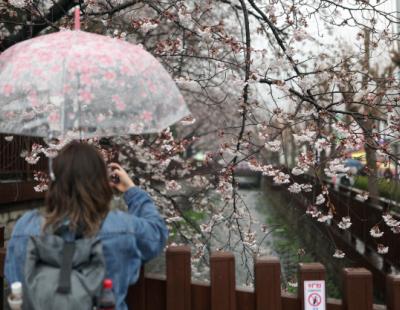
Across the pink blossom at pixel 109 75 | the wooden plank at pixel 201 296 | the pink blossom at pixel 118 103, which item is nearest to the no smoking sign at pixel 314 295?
the wooden plank at pixel 201 296

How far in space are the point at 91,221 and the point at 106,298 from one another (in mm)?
278

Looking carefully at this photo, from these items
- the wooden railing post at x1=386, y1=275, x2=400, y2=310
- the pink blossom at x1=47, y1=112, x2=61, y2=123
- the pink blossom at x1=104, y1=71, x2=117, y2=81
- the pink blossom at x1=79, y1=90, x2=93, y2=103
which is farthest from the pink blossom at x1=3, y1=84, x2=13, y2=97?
the wooden railing post at x1=386, y1=275, x2=400, y2=310

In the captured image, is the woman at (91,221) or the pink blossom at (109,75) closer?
A: the woman at (91,221)

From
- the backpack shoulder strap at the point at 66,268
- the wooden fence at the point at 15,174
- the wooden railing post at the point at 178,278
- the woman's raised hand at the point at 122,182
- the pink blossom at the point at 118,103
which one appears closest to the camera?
the backpack shoulder strap at the point at 66,268

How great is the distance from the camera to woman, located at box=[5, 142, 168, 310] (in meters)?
1.76

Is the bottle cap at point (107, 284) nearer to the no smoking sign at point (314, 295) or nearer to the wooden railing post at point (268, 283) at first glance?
the wooden railing post at point (268, 283)

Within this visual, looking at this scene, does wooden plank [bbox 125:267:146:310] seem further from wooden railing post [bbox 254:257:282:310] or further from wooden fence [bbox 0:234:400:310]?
wooden railing post [bbox 254:257:282:310]

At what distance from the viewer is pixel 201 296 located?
92.3 inches

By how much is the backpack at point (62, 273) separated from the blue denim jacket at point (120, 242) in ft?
0.29

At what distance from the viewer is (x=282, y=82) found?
4.18m

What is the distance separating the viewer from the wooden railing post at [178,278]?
2305 millimetres

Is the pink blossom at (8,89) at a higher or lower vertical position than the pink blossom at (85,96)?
higher

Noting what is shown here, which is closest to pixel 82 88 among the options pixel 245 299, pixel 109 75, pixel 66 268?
pixel 109 75

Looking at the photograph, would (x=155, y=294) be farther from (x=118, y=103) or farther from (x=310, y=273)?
(x=118, y=103)
